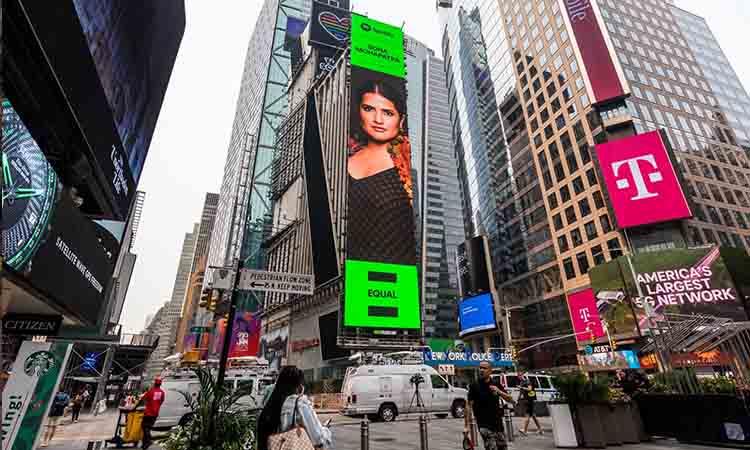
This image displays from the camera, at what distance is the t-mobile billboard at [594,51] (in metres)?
50.6

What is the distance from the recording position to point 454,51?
98.0 metres

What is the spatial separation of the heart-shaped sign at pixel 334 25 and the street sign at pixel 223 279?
240 feet

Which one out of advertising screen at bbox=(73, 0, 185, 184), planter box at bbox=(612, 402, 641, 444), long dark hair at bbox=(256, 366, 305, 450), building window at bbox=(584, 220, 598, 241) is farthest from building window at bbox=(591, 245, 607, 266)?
long dark hair at bbox=(256, 366, 305, 450)

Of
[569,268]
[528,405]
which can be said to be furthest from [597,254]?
[528,405]

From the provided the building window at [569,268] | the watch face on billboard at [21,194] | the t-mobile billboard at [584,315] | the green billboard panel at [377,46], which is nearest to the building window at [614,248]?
the t-mobile billboard at [584,315]

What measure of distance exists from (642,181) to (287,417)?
48.5m

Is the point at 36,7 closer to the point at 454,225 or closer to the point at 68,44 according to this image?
the point at 68,44

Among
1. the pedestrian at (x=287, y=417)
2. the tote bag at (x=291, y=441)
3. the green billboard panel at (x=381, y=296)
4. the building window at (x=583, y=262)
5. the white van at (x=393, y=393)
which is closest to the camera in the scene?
Answer: the tote bag at (x=291, y=441)

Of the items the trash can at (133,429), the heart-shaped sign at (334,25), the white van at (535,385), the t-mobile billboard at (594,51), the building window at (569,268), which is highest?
the heart-shaped sign at (334,25)

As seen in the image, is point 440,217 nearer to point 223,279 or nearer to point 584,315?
point 584,315

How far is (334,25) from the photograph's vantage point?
239 feet

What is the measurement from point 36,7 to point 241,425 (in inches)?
311

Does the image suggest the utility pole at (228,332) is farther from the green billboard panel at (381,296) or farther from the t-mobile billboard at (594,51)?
the t-mobile billboard at (594,51)

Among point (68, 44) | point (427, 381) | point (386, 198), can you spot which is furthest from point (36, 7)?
point (386, 198)
